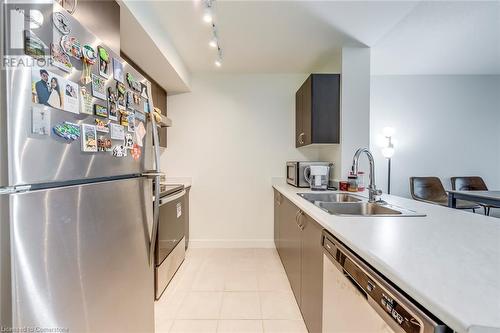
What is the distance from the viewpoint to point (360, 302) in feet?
2.58

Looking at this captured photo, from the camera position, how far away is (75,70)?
0.73m

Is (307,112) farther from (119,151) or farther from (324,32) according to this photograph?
(119,151)

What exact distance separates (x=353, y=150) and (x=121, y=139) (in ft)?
7.21

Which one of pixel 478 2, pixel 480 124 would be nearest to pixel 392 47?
pixel 478 2

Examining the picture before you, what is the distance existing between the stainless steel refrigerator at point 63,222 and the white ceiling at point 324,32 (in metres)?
1.26

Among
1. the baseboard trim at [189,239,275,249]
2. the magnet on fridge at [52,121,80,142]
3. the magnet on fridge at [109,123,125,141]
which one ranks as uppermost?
the magnet on fridge at [109,123,125,141]

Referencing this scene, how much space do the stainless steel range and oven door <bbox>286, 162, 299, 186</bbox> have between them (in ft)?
4.33

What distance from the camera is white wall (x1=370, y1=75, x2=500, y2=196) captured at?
12.1 feet

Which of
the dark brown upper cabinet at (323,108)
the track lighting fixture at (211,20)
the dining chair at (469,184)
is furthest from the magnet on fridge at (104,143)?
the dining chair at (469,184)

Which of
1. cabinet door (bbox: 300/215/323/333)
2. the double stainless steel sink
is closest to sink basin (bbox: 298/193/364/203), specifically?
the double stainless steel sink

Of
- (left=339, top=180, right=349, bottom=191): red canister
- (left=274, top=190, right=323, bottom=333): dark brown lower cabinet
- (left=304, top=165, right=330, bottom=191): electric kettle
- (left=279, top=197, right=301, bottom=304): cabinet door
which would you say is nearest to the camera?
(left=274, top=190, right=323, bottom=333): dark brown lower cabinet

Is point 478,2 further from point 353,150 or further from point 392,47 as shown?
point 353,150

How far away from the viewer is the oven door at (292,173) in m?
2.67

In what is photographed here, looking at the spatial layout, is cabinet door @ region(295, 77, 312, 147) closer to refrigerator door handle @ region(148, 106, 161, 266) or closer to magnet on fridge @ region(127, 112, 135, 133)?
refrigerator door handle @ region(148, 106, 161, 266)
